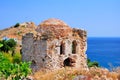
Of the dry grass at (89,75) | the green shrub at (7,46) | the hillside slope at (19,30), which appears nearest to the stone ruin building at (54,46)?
the dry grass at (89,75)

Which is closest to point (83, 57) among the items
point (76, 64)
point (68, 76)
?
point (76, 64)

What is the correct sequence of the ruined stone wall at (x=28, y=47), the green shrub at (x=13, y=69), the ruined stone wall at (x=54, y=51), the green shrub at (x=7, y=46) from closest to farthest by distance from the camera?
1. the green shrub at (x=13, y=69)
2. the ruined stone wall at (x=54, y=51)
3. the ruined stone wall at (x=28, y=47)
4. the green shrub at (x=7, y=46)

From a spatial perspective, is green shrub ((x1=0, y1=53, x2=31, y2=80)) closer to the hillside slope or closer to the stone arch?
the stone arch

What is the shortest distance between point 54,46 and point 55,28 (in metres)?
1.47

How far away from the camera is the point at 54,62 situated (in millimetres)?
30344

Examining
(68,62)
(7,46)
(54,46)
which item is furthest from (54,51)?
(7,46)

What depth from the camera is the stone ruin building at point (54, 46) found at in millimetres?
30547

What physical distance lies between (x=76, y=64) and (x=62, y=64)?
5.22ft

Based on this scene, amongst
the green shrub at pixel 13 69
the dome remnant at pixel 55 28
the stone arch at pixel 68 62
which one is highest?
the dome remnant at pixel 55 28

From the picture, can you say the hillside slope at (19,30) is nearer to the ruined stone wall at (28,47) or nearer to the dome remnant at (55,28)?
the ruined stone wall at (28,47)

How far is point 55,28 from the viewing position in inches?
1222

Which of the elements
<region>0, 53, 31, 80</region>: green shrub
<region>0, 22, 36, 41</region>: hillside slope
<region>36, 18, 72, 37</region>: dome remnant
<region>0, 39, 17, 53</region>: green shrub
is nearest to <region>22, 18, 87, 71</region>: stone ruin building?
<region>36, 18, 72, 37</region>: dome remnant

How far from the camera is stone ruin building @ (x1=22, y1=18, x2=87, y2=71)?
30.5 metres

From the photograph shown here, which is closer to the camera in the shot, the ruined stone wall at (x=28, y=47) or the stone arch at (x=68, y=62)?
the stone arch at (x=68, y=62)
